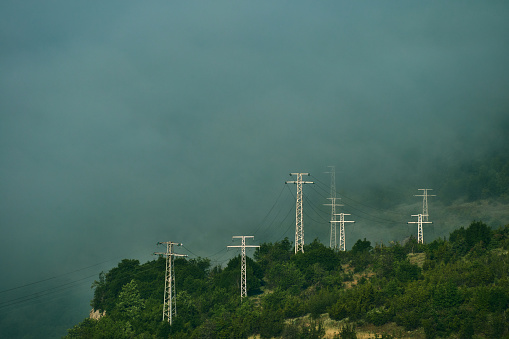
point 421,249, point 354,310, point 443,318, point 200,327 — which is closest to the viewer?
point 443,318

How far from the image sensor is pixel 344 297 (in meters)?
82.2

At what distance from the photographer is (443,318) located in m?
69.2

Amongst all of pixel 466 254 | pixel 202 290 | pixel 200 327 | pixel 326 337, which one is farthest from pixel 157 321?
pixel 466 254

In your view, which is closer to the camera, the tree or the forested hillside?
the forested hillside

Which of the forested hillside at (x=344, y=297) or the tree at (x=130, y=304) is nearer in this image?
the forested hillside at (x=344, y=297)

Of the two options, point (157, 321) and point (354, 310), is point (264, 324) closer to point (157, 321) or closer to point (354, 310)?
point (354, 310)

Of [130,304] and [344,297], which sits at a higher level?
[344,297]

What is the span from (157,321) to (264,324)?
21543 millimetres

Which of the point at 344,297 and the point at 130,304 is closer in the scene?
the point at 344,297

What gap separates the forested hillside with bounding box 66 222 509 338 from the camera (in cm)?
6975

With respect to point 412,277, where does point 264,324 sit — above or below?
below

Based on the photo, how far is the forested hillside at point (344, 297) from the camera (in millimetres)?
69750

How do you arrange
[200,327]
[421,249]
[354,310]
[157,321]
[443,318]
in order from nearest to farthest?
[443,318] < [354,310] < [200,327] < [157,321] < [421,249]

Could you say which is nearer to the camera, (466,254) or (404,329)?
(404,329)
